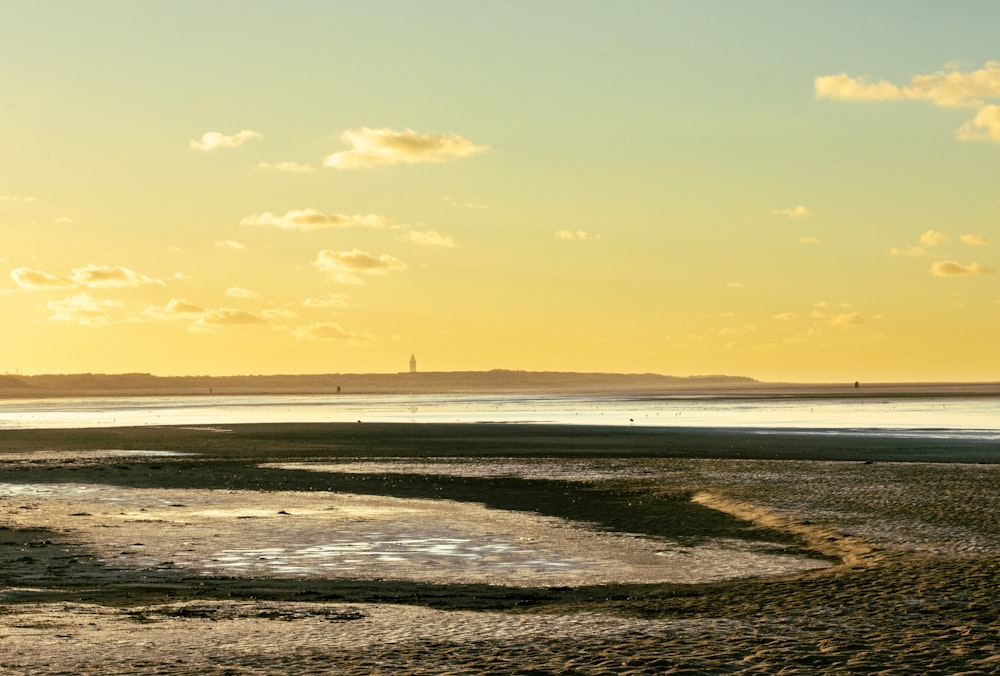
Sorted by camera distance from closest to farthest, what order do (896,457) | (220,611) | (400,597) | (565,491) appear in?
(220,611)
(400,597)
(565,491)
(896,457)

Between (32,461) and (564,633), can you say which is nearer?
(564,633)

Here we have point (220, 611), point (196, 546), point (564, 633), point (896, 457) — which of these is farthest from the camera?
point (896, 457)

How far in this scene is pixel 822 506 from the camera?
1091 inches

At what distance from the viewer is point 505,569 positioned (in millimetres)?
19109

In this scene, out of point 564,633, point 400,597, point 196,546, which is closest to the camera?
point 564,633

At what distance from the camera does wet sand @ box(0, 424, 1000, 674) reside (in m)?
12.8

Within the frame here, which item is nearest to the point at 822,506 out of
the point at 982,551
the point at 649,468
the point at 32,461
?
the point at 982,551

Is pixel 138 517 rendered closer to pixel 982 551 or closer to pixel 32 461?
pixel 982 551

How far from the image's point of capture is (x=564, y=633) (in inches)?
547

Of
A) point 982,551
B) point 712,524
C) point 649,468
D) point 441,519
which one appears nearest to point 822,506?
point 712,524

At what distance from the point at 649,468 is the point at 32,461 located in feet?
81.7

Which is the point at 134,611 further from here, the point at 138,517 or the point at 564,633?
the point at 138,517

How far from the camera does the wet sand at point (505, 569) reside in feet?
42.1

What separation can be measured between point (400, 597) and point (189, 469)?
27.6 meters
